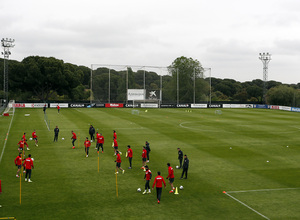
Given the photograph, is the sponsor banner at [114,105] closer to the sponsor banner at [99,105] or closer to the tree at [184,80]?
the sponsor banner at [99,105]

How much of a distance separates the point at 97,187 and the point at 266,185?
1039cm

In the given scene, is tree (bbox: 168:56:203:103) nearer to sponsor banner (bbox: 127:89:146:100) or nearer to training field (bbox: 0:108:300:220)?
sponsor banner (bbox: 127:89:146:100)

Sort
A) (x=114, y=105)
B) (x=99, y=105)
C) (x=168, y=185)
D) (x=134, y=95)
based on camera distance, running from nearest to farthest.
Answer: (x=168, y=185) → (x=99, y=105) → (x=114, y=105) → (x=134, y=95)

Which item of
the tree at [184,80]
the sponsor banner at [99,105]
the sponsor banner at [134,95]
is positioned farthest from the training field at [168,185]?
the tree at [184,80]

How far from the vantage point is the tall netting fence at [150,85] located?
87625 mm

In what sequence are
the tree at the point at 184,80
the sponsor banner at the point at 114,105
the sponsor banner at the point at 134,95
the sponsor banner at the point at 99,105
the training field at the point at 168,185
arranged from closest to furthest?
the training field at the point at 168,185 → the sponsor banner at the point at 99,105 → the sponsor banner at the point at 114,105 → the sponsor banner at the point at 134,95 → the tree at the point at 184,80

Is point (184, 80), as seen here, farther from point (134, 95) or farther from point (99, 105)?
point (99, 105)

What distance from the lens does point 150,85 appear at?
90.9 m

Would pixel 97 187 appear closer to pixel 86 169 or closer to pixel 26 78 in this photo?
pixel 86 169

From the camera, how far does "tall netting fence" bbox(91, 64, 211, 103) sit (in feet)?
287

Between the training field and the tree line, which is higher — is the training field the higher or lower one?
the lower one

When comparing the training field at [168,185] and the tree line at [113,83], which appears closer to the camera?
the training field at [168,185]

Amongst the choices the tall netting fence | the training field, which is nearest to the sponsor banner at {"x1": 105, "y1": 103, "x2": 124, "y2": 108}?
the tall netting fence

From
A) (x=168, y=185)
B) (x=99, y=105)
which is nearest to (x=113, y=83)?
(x=99, y=105)
